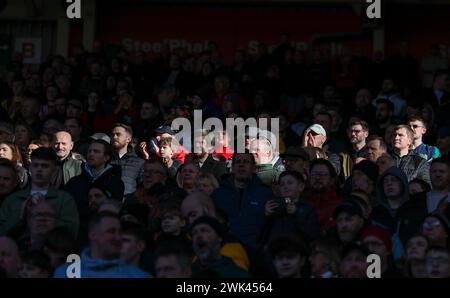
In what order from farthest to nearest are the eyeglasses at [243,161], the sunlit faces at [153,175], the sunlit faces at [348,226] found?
the sunlit faces at [153,175] → the eyeglasses at [243,161] → the sunlit faces at [348,226]

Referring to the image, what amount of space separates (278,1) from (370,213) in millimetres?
10670

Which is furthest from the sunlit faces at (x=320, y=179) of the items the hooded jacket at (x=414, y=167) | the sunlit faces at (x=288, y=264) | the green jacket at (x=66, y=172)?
the green jacket at (x=66, y=172)

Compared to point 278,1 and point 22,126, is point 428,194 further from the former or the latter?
point 278,1

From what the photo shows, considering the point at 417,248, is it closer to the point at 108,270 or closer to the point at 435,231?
the point at 435,231

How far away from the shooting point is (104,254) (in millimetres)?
8797

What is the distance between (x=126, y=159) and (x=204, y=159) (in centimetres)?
88

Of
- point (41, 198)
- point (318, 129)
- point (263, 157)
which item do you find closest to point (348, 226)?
point (263, 157)

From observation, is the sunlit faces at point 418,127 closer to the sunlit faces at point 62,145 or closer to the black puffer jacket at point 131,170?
the black puffer jacket at point 131,170

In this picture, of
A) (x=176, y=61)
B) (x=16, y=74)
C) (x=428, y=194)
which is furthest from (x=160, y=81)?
(x=428, y=194)

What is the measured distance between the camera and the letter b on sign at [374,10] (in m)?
17.9

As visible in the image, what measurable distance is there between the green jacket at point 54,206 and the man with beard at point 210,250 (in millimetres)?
1373

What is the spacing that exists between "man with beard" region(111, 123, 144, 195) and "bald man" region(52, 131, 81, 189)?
43cm

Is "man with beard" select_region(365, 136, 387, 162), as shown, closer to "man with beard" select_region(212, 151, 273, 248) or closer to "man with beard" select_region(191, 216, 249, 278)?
"man with beard" select_region(212, 151, 273, 248)

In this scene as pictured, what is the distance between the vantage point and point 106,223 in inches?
353
